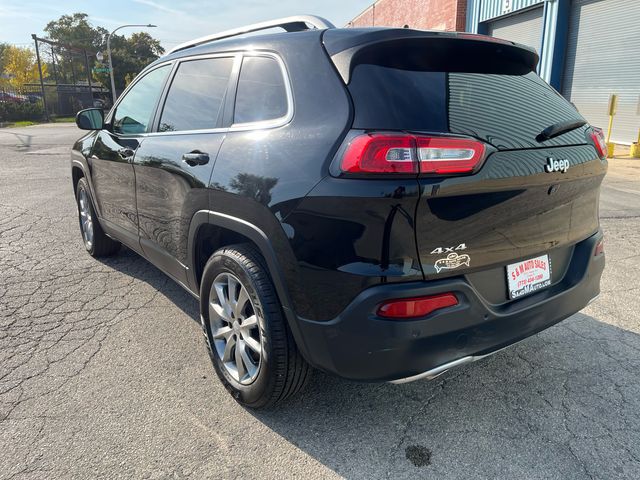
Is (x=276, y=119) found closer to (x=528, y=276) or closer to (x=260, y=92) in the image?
(x=260, y=92)

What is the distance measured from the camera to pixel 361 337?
201 centimetres

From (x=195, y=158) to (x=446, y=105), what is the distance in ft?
4.65

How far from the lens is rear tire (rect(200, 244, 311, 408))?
2326mm

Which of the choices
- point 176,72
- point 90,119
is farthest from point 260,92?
point 90,119

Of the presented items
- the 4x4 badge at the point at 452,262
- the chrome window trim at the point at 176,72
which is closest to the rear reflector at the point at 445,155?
the 4x4 badge at the point at 452,262

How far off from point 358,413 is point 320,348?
0.64m

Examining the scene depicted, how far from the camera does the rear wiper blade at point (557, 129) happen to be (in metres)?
2.29

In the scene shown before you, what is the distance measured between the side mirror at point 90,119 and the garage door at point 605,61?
39.4ft

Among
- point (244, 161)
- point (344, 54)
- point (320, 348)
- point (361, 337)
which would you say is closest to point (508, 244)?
point (361, 337)

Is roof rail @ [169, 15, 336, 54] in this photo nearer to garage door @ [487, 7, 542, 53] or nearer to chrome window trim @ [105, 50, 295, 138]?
chrome window trim @ [105, 50, 295, 138]

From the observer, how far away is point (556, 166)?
227cm

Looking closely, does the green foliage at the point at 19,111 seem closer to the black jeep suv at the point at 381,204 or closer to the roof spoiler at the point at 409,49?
the black jeep suv at the point at 381,204

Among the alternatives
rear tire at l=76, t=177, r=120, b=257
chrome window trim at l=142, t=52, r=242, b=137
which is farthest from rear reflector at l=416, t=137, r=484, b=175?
rear tire at l=76, t=177, r=120, b=257

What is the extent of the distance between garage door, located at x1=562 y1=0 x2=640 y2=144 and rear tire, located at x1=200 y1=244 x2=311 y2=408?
12366 mm
